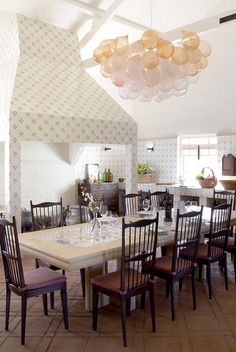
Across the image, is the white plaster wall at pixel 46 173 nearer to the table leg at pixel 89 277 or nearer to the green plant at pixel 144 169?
the green plant at pixel 144 169

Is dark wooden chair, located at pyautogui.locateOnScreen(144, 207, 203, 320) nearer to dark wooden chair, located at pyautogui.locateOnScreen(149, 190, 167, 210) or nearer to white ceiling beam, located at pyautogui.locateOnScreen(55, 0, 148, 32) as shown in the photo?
dark wooden chair, located at pyautogui.locateOnScreen(149, 190, 167, 210)

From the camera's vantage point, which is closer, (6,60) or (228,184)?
(6,60)

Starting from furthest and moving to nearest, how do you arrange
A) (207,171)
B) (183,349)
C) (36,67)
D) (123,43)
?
(207,171) → (36,67) → (123,43) → (183,349)

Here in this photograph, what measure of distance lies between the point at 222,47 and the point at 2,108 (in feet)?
13.5

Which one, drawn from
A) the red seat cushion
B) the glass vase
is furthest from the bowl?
the red seat cushion

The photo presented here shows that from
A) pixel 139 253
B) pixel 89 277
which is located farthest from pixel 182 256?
pixel 89 277

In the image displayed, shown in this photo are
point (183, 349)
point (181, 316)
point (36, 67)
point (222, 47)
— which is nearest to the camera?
point (183, 349)

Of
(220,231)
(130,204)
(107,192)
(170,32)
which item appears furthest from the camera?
(107,192)

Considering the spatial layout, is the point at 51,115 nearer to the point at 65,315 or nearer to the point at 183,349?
the point at 65,315

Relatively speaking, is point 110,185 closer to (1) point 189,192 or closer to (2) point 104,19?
(1) point 189,192

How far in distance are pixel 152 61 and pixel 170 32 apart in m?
2.24

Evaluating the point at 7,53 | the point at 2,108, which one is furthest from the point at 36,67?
the point at 2,108

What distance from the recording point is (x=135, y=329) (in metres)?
3.17

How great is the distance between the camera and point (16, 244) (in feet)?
9.39
